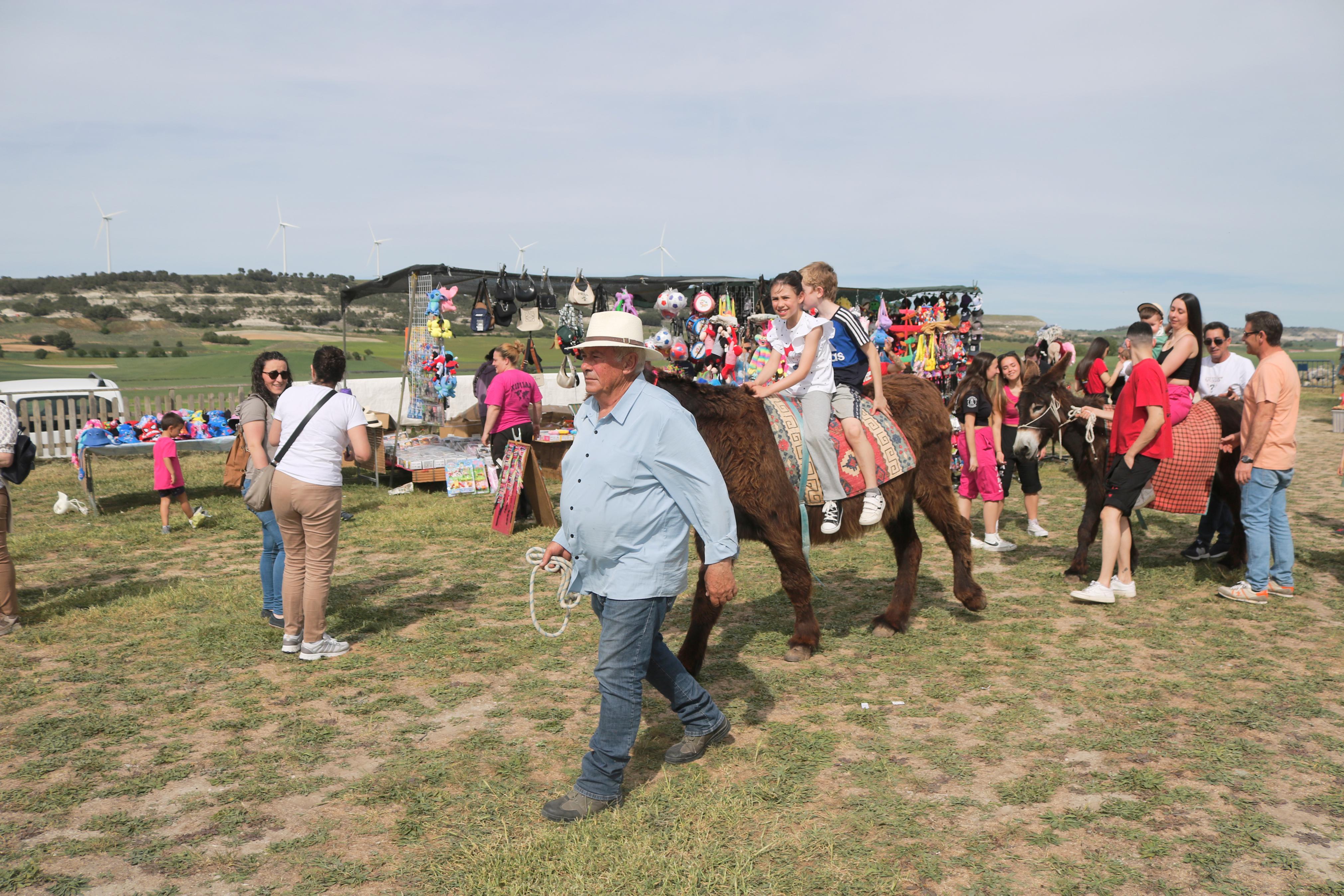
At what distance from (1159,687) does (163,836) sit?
519cm

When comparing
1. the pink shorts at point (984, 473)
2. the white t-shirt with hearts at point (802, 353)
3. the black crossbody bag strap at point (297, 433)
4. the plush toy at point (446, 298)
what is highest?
the plush toy at point (446, 298)

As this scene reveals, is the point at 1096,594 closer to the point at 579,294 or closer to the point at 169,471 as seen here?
the point at 579,294

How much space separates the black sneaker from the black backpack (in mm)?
9796

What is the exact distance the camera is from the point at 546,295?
11.9 meters

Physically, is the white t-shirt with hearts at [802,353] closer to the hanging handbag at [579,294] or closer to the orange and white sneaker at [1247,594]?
the orange and white sneaker at [1247,594]

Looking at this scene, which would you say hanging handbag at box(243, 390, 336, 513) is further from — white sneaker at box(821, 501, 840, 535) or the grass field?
white sneaker at box(821, 501, 840, 535)

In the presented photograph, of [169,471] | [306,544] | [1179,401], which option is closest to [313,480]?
[306,544]

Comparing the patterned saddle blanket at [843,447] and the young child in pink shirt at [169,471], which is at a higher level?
the patterned saddle blanket at [843,447]

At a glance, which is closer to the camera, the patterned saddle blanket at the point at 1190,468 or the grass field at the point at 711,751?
the grass field at the point at 711,751

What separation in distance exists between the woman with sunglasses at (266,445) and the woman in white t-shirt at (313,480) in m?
0.24

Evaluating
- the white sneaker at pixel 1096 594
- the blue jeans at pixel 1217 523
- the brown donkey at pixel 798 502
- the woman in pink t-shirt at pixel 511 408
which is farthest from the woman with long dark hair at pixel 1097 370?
the woman in pink t-shirt at pixel 511 408

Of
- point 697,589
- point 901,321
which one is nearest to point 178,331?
point 901,321

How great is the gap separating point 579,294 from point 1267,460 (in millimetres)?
8454

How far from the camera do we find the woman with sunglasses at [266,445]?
17.7 feet
